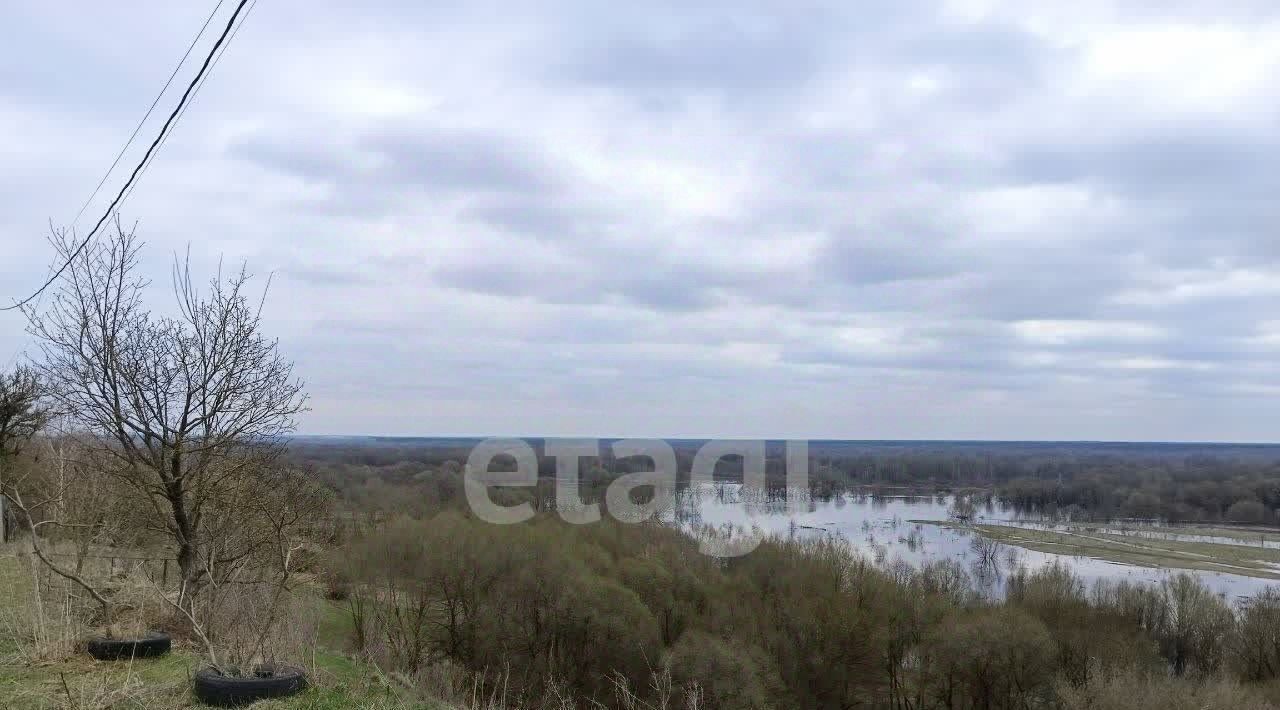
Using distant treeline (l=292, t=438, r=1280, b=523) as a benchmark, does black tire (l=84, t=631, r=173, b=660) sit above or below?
above

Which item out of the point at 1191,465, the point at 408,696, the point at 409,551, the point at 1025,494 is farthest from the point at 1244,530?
the point at 408,696

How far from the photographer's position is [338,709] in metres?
6.83

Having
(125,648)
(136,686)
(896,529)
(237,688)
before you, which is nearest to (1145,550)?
(896,529)

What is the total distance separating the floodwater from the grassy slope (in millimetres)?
36817

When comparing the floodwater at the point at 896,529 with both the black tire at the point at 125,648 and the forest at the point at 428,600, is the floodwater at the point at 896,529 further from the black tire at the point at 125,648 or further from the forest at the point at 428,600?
the black tire at the point at 125,648

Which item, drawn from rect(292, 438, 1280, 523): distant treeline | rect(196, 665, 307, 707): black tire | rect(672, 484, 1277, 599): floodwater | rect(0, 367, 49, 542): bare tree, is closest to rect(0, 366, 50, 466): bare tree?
rect(0, 367, 49, 542): bare tree

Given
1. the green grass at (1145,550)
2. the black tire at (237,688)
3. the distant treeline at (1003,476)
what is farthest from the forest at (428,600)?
the green grass at (1145,550)

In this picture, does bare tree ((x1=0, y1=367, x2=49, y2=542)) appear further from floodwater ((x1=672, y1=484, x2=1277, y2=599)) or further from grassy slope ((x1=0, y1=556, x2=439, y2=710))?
floodwater ((x1=672, y1=484, x2=1277, y2=599))

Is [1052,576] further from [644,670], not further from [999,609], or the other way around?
[644,670]

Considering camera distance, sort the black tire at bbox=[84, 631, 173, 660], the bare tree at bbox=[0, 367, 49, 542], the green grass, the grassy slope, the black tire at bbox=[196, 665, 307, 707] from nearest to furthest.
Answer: the grassy slope, the black tire at bbox=[196, 665, 307, 707], the black tire at bbox=[84, 631, 173, 660], the bare tree at bbox=[0, 367, 49, 542], the green grass

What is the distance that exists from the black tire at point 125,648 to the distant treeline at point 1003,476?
35.8m

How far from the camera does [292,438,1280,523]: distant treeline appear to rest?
202 ft

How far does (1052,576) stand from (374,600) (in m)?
28.2

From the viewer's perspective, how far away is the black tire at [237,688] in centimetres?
666
